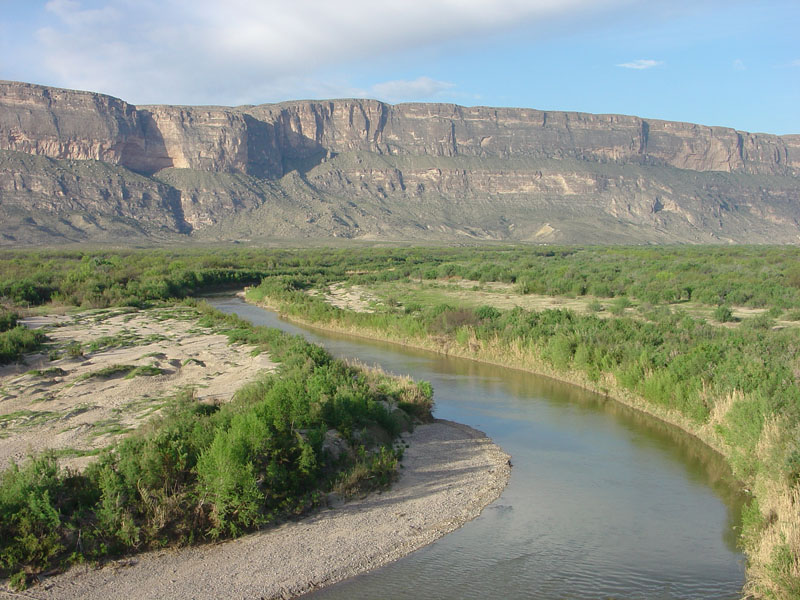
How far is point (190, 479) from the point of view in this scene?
31.4ft

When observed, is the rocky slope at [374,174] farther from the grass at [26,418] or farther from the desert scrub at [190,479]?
the desert scrub at [190,479]

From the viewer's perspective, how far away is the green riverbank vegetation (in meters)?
11.0

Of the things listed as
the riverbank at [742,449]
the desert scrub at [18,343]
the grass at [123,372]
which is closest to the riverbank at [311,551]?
the riverbank at [742,449]

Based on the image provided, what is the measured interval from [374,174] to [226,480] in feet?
501

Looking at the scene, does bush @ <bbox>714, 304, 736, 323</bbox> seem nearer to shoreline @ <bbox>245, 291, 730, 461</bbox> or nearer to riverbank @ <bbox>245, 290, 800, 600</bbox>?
riverbank @ <bbox>245, 290, 800, 600</bbox>

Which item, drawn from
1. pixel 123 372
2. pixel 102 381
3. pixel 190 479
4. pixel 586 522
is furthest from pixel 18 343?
pixel 586 522

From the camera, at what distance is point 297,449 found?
1059cm

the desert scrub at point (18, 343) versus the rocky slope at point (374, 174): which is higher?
the rocky slope at point (374, 174)

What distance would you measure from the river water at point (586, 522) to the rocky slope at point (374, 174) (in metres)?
107

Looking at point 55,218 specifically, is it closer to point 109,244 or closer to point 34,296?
point 109,244

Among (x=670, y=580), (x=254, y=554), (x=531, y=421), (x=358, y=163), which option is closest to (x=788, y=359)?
(x=531, y=421)

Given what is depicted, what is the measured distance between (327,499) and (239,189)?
139544 mm

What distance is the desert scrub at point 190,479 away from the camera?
8320 millimetres

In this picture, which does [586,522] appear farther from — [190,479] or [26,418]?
[26,418]
